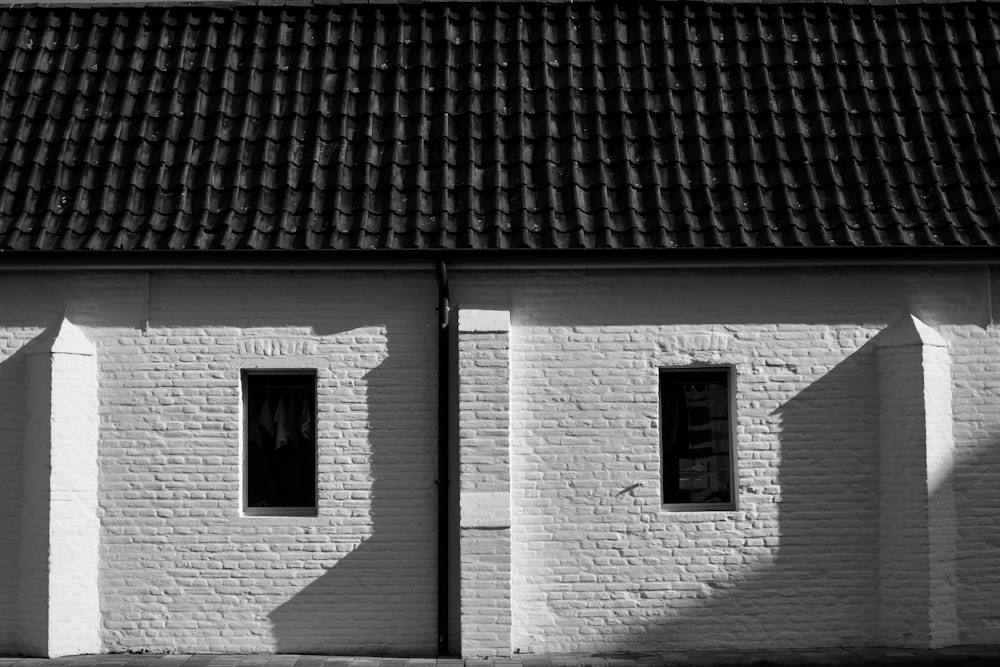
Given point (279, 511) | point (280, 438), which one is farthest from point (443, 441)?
point (279, 511)

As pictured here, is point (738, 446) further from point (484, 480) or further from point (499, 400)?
point (484, 480)

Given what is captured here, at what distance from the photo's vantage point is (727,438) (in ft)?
42.0

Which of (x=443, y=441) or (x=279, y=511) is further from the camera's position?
(x=279, y=511)

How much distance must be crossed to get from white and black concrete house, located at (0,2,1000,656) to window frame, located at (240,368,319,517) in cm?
5

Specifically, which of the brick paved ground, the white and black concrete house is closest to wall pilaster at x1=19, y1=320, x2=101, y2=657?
the white and black concrete house

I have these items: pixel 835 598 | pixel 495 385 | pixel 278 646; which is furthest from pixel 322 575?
pixel 835 598

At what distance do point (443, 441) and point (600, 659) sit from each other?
8.32 ft

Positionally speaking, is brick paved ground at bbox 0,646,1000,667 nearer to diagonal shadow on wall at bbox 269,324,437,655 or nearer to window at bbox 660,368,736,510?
diagonal shadow on wall at bbox 269,324,437,655

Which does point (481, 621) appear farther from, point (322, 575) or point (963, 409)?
point (963, 409)

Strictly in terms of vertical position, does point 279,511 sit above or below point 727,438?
below

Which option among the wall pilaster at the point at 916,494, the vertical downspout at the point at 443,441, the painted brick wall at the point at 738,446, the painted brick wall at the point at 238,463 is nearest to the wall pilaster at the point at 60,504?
the painted brick wall at the point at 238,463

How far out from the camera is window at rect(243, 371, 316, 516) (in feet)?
41.8

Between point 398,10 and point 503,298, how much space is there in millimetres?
4053

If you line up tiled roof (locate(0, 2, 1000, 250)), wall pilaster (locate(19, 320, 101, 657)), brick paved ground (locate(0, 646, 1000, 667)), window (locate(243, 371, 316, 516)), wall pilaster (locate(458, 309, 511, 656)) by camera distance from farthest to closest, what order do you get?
window (locate(243, 371, 316, 516)) < tiled roof (locate(0, 2, 1000, 250)) < wall pilaster (locate(19, 320, 101, 657)) < wall pilaster (locate(458, 309, 511, 656)) < brick paved ground (locate(0, 646, 1000, 667))
